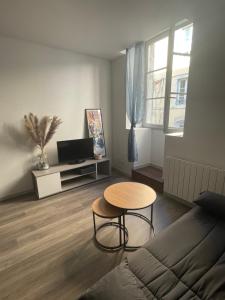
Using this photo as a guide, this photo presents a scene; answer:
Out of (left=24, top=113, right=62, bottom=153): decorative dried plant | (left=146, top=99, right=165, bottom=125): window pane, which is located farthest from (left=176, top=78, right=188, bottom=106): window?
(left=24, top=113, right=62, bottom=153): decorative dried plant

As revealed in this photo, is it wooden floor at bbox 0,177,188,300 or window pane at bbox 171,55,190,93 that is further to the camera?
window pane at bbox 171,55,190,93

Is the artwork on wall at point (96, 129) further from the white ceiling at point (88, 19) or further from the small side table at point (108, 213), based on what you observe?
the small side table at point (108, 213)

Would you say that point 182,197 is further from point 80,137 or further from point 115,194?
point 80,137

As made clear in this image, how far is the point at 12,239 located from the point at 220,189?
101 inches

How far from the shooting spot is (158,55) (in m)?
3.09

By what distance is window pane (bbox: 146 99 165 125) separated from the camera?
324 centimetres

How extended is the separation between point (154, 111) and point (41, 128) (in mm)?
2151

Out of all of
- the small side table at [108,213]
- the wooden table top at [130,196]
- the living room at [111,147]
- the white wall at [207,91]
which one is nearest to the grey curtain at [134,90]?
the living room at [111,147]

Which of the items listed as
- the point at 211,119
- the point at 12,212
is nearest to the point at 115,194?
the point at 211,119

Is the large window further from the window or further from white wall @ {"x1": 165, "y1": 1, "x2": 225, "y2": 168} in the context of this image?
white wall @ {"x1": 165, "y1": 1, "x2": 225, "y2": 168}

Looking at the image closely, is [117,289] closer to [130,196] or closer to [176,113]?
[130,196]

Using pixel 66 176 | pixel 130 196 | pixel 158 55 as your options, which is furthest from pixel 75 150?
pixel 158 55

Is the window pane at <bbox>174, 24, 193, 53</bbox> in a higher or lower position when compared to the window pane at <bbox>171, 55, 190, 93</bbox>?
higher

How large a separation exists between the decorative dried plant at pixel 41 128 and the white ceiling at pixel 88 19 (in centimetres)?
121
